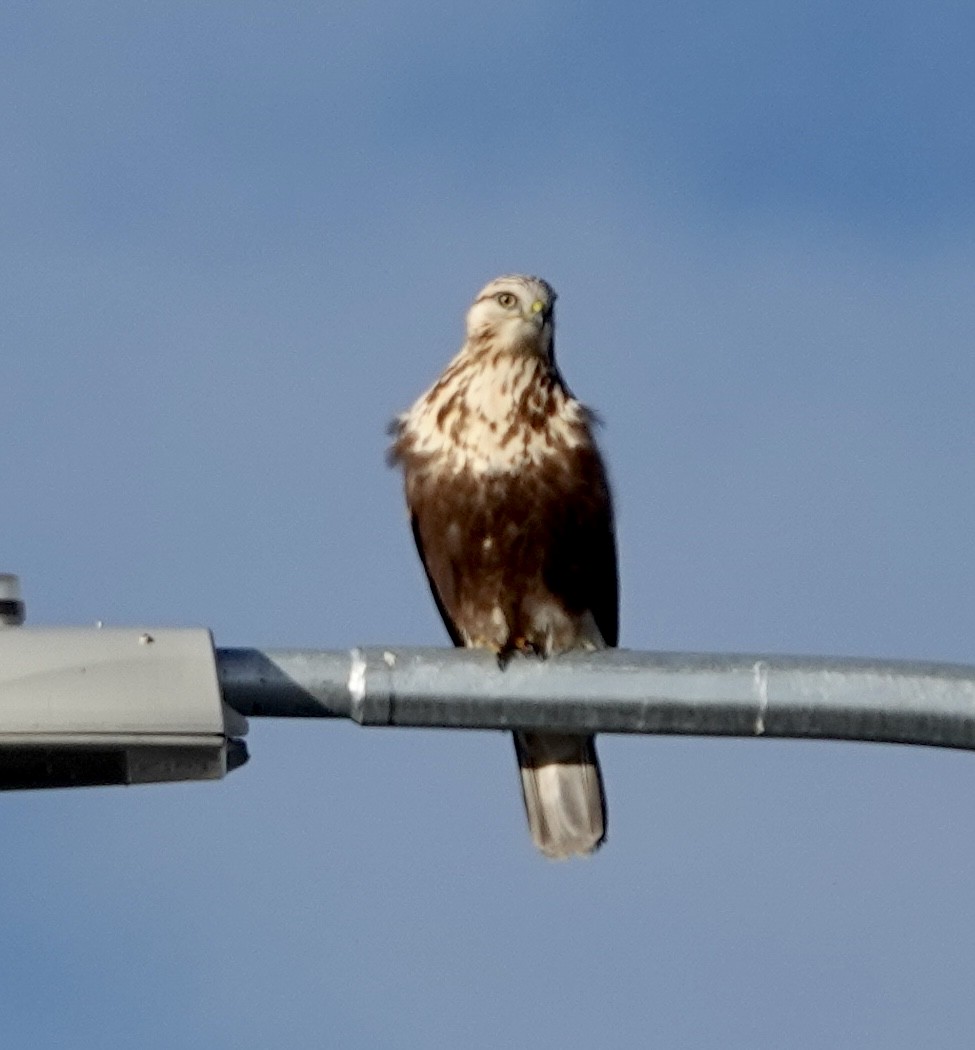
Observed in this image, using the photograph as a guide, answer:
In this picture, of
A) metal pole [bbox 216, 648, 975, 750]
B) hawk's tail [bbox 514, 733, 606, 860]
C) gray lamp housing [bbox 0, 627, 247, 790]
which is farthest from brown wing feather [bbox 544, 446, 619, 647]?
gray lamp housing [bbox 0, 627, 247, 790]

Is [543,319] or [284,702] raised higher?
[543,319]

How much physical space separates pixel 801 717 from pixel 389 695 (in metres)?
0.68

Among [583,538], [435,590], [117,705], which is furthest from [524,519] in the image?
[117,705]

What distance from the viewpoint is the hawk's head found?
7.67 m

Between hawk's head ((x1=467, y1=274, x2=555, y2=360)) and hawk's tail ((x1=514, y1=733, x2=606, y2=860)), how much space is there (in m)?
1.18

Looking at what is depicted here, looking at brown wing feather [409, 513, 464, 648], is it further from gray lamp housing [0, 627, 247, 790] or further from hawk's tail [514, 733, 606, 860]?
gray lamp housing [0, 627, 247, 790]

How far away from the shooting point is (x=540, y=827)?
7266mm

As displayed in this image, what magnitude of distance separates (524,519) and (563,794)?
0.79 metres

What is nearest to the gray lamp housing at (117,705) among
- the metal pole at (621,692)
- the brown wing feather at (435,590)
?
the metal pole at (621,692)

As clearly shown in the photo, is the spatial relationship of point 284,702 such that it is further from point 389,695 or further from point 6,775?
point 6,775

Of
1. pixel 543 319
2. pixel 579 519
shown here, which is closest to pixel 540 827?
pixel 579 519

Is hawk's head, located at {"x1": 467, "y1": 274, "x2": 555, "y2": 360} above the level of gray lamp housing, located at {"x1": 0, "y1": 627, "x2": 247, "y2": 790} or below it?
above

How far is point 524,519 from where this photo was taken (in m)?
7.25

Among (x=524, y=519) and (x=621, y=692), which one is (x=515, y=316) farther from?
(x=621, y=692)
